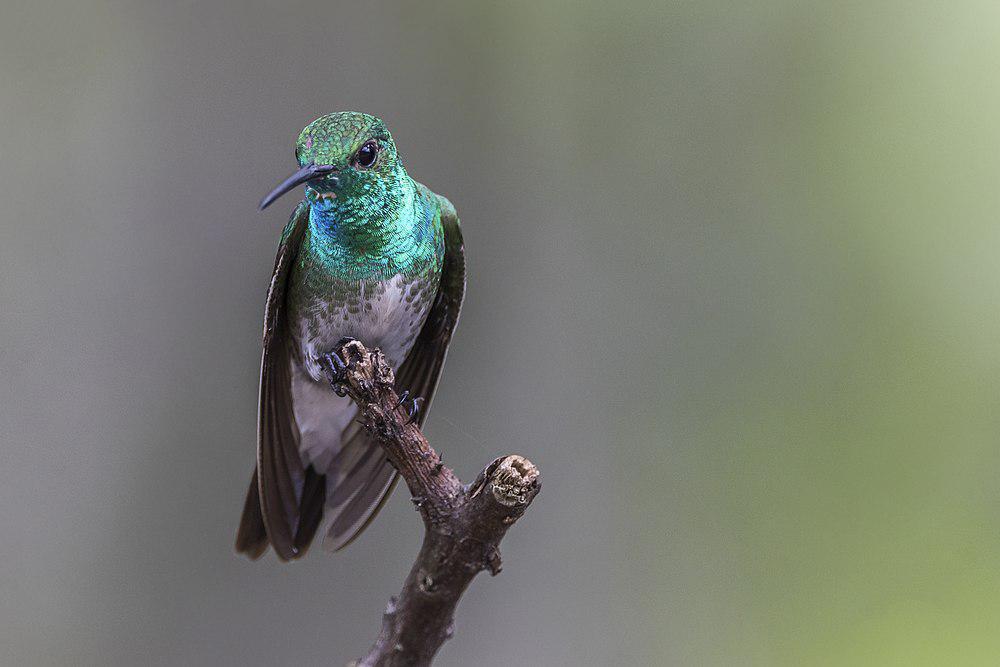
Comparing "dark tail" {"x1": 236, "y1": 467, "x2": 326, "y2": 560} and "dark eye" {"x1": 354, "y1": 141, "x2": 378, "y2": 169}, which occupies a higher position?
"dark eye" {"x1": 354, "y1": 141, "x2": 378, "y2": 169}

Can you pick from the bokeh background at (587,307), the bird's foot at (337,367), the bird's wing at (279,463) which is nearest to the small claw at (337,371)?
the bird's foot at (337,367)

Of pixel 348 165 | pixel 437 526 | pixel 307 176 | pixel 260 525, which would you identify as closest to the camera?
pixel 437 526

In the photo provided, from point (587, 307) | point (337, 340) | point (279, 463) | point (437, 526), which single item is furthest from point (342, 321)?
point (587, 307)

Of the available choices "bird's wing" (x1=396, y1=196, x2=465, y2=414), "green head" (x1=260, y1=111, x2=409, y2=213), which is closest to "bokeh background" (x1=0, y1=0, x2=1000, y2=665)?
"bird's wing" (x1=396, y1=196, x2=465, y2=414)

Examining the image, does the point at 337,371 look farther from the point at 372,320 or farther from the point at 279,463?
the point at 279,463

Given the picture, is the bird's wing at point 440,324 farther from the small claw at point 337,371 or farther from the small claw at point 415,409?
the small claw at point 337,371

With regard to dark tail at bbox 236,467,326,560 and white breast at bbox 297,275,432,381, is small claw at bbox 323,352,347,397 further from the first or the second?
dark tail at bbox 236,467,326,560

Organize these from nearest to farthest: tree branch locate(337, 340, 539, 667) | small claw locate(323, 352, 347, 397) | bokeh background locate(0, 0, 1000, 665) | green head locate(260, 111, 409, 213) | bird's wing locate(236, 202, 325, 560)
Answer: tree branch locate(337, 340, 539, 667), green head locate(260, 111, 409, 213), small claw locate(323, 352, 347, 397), bird's wing locate(236, 202, 325, 560), bokeh background locate(0, 0, 1000, 665)
